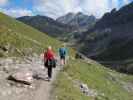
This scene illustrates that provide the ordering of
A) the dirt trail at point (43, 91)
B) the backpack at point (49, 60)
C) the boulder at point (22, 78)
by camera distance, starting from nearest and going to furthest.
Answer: the dirt trail at point (43, 91)
the boulder at point (22, 78)
the backpack at point (49, 60)

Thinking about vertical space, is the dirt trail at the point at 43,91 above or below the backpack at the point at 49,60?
below

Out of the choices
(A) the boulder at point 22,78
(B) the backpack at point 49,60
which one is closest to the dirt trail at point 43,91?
(A) the boulder at point 22,78

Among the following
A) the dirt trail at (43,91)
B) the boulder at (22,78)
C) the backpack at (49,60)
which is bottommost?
the dirt trail at (43,91)

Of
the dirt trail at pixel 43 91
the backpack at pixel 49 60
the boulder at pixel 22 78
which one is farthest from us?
the backpack at pixel 49 60

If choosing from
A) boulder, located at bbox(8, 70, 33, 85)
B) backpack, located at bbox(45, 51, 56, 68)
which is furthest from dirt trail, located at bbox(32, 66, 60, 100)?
backpack, located at bbox(45, 51, 56, 68)

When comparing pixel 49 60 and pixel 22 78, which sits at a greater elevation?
pixel 49 60

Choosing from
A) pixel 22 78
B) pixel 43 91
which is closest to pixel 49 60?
pixel 22 78

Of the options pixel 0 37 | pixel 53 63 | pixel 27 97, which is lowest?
pixel 27 97

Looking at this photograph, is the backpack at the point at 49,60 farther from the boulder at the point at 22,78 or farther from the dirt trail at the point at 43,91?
the boulder at the point at 22,78

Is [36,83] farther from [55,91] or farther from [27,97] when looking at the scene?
[27,97]

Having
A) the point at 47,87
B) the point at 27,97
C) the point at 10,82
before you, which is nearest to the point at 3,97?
the point at 27,97

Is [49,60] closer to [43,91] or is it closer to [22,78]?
[22,78]

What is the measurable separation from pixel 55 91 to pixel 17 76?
116 inches

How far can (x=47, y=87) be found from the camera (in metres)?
28.5
